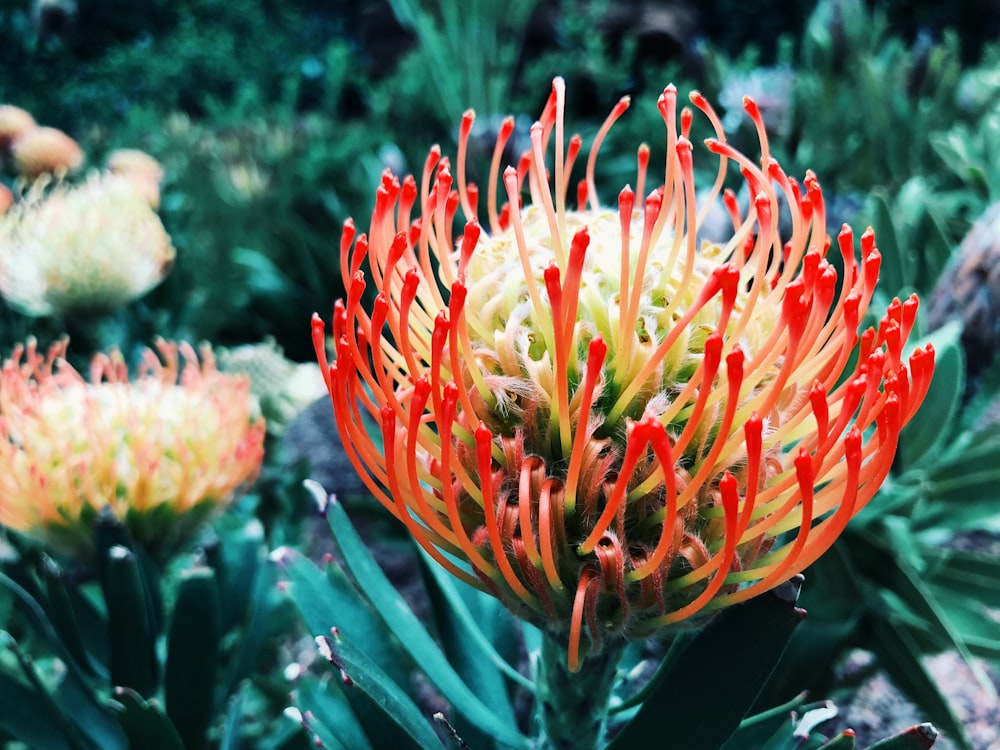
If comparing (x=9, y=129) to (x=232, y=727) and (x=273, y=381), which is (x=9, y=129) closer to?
(x=273, y=381)

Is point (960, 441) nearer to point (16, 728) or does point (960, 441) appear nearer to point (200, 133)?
point (16, 728)

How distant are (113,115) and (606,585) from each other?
3897 mm

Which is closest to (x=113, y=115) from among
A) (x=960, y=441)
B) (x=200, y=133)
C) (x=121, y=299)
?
(x=200, y=133)

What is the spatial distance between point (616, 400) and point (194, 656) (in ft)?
1.39

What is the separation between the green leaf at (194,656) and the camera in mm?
557

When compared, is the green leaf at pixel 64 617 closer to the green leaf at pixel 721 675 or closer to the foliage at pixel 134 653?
the foliage at pixel 134 653

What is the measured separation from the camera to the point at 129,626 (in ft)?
1.90

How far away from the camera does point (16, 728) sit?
591mm

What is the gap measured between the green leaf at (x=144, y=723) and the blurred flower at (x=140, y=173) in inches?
→ 43.8

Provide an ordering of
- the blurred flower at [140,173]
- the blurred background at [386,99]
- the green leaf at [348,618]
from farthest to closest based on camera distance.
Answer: the blurred background at [386,99] → the blurred flower at [140,173] → the green leaf at [348,618]

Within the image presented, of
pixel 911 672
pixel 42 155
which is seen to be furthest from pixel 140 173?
pixel 911 672

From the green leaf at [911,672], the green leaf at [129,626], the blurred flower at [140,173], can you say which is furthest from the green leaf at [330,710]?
the blurred flower at [140,173]

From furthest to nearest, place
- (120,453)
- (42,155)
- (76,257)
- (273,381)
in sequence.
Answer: (273,381) < (42,155) < (76,257) < (120,453)

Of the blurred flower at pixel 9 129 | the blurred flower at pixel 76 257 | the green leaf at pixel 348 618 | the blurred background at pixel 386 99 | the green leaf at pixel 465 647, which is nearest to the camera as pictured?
the green leaf at pixel 348 618
